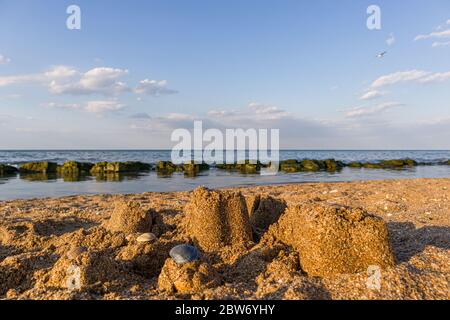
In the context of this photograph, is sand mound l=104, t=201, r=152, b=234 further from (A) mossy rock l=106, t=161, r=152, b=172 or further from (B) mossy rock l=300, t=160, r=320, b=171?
(B) mossy rock l=300, t=160, r=320, b=171

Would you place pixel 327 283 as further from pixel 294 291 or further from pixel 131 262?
pixel 131 262

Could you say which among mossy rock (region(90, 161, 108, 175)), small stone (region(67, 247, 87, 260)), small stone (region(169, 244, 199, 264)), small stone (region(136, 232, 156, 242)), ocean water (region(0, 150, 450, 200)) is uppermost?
small stone (region(169, 244, 199, 264))

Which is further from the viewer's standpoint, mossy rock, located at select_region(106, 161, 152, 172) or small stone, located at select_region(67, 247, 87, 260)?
mossy rock, located at select_region(106, 161, 152, 172)

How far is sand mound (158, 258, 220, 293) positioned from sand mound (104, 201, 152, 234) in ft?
5.59

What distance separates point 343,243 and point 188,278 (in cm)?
140

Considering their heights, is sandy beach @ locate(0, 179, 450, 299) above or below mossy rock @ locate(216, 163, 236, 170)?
above

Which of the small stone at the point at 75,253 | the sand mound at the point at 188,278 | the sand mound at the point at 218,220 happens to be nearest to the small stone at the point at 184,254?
the sand mound at the point at 188,278

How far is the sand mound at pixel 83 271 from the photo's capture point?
2.88 metres

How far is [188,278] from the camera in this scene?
9.18 ft

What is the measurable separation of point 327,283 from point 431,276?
2.89 ft

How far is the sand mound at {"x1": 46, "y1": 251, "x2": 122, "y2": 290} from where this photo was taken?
2881 mm

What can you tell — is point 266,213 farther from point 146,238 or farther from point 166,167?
point 166,167

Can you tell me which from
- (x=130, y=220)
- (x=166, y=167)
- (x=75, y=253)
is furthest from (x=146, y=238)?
(x=166, y=167)

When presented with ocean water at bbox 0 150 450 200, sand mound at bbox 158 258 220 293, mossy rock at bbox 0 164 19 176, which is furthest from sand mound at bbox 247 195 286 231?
mossy rock at bbox 0 164 19 176
